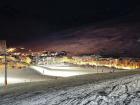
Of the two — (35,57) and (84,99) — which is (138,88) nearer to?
(84,99)

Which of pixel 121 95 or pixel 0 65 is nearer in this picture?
pixel 121 95

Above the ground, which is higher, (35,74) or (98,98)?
(98,98)

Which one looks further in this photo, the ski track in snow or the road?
the road

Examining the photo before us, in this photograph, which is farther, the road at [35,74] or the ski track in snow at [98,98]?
the road at [35,74]

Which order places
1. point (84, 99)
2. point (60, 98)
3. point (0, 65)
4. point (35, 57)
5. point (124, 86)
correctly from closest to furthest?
point (84, 99), point (60, 98), point (124, 86), point (0, 65), point (35, 57)

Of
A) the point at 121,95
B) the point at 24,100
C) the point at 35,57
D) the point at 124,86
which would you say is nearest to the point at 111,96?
the point at 121,95

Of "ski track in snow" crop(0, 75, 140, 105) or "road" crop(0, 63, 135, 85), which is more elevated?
"ski track in snow" crop(0, 75, 140, 105)

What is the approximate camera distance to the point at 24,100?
14.6 metres

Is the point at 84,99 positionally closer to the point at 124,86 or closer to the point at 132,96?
the point at 132,96

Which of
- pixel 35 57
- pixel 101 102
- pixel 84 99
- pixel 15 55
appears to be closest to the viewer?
pixel 101 102

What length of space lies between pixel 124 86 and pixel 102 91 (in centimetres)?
150

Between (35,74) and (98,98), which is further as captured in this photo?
(35,74)

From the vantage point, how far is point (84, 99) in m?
12.9

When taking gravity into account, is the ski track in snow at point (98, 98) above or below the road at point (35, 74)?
above
